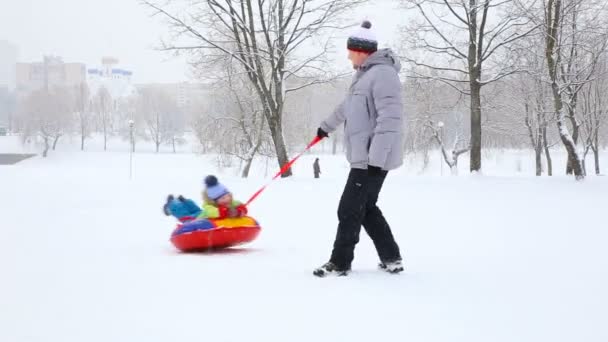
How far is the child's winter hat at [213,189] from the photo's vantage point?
17.6ft

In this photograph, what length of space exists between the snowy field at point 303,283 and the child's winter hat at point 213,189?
0.56m

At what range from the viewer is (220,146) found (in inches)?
1182

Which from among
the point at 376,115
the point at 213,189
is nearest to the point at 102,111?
the point at 213,189

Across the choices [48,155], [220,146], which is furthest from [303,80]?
[48,155]

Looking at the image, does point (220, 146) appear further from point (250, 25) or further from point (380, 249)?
point (380, 249)

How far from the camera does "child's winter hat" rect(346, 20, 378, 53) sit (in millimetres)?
4219

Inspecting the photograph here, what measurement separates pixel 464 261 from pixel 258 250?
1.95 m

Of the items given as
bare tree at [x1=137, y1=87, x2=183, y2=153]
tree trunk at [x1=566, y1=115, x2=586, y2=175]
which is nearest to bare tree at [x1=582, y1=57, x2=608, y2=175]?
tree trunk at [x1=566, y1=115, x2=586, y2=175]

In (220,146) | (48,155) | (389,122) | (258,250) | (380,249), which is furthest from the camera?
(48,155)

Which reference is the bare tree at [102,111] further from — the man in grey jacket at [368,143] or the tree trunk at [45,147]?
the man in grey jacket at [368,143]

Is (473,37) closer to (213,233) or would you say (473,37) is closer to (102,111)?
(213,233)

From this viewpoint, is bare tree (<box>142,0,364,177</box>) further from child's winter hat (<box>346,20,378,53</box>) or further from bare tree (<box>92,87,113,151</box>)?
bare tree (<box>92,87,113,151</box>)

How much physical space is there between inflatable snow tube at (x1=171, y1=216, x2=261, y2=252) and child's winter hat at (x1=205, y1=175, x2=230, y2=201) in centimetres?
30

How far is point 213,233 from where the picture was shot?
16.6ft
